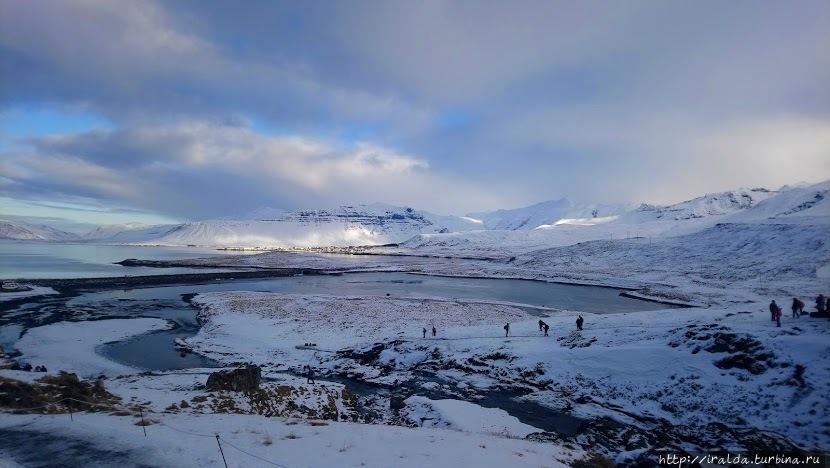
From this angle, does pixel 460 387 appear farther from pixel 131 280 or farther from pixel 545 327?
pixel 131 280

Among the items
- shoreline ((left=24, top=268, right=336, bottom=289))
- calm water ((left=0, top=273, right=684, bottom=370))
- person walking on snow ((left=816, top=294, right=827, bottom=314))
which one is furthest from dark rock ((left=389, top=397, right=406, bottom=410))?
shoreline ((left=24, top=268, right=336, bottom=289))

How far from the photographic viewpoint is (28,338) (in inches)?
1452

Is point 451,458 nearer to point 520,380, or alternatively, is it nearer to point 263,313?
point 520,380

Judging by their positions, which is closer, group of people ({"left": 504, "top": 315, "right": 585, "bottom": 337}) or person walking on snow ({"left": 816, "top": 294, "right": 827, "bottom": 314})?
person walking on snow ({"left": 816, "top": 294, "right": 827, "bottom": 314})

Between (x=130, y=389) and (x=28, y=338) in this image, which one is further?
(x=28, y=338)

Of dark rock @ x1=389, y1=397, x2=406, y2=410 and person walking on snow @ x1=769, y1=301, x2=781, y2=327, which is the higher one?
person walking on snow @ x1=769, y1=301, x2=781, y2=327

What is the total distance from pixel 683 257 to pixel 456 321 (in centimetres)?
8507

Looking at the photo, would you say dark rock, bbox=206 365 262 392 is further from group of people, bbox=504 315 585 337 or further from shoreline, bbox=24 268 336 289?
shoreline, bbox=24 268 336 289

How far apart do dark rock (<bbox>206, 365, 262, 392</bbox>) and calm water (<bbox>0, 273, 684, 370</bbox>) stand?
11086mm

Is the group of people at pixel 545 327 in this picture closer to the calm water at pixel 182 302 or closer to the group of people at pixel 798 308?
the group of people at pixel 798 308

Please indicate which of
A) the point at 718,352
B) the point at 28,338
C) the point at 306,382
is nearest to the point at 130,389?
the point at 306,382

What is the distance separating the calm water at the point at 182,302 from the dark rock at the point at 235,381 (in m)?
11.1

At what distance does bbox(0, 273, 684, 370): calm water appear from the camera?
34969 mm

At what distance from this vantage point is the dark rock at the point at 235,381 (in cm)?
2066
